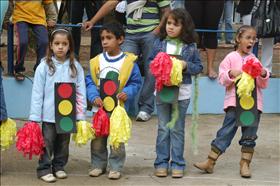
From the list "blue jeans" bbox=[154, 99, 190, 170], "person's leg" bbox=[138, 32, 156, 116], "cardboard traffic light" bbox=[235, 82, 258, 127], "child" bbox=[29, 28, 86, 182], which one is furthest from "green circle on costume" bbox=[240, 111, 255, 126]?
"person's leg" bbox=[138, 32, 156, 116]

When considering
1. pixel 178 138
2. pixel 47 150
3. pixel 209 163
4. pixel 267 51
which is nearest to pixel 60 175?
pixel 47 150

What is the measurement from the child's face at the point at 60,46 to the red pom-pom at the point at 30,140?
62 cm

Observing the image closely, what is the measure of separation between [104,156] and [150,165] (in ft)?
1.89

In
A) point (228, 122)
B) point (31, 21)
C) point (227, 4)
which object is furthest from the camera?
point (227, 4)

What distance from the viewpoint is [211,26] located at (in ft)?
27.0

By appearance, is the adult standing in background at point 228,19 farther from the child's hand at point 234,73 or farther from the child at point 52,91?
the child at point 52,91

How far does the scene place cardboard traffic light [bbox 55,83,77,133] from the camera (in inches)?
212

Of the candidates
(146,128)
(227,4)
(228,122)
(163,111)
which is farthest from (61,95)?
(227,4)

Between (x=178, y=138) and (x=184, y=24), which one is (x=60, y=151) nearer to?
(x=178, y=138)

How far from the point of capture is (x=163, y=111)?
225 inches

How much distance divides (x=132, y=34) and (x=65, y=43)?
2.11 m

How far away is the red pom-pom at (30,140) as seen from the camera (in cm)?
528

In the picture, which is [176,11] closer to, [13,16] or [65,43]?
[65,43]

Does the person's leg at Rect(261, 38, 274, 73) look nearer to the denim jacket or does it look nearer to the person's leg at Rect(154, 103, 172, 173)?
the denim jacket
